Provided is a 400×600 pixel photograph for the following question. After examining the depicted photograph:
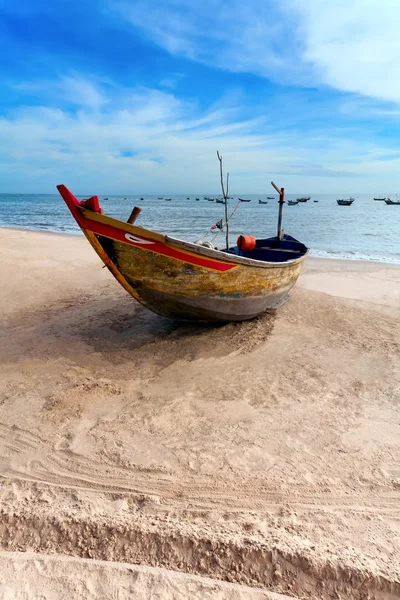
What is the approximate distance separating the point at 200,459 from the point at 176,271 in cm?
241

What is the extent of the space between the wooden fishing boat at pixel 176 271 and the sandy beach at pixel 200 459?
542mm

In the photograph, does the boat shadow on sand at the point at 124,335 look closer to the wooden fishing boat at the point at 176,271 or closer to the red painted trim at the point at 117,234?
the wooden fishing boat at the point at 176,271

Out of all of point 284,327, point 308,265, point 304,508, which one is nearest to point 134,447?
point 304,508

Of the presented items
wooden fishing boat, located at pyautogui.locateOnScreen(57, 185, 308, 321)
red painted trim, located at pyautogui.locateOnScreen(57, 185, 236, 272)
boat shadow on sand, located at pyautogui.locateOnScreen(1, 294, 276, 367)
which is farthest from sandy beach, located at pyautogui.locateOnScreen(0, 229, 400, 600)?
red painted trim, located at pyautogui.locateOnScreen(57, 185, 236, 272)

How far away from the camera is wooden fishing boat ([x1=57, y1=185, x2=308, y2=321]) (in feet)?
14.5

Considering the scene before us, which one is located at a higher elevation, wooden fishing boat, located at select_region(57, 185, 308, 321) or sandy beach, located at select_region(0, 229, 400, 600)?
wooden fishing boat, located at select_region(57, 185, 308, 321)

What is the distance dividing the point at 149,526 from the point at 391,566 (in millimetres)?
1433

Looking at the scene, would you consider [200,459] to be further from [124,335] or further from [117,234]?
[124,335]

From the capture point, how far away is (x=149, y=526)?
→ 235cm

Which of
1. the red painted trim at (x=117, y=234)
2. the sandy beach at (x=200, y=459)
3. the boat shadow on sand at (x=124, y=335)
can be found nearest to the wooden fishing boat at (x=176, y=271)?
the red painted trim at (x=117, y=234)

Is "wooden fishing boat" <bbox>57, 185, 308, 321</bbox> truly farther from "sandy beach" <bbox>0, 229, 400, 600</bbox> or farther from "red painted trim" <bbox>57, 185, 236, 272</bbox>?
"sandy beach" <bbox>0, 229, 400, 600</bbox>

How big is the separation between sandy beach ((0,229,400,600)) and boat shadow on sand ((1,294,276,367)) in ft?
0.11

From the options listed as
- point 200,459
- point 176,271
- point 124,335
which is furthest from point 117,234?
point 200,459

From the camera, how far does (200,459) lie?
303 cm
